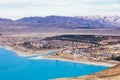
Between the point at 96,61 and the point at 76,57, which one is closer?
the point at 96,61

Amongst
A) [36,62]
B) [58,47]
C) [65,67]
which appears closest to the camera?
[65,67]

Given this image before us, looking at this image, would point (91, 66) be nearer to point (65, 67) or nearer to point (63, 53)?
point (65, 67)

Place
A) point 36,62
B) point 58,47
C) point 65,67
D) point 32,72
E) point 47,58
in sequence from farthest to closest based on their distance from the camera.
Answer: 1. point 58,47
2. point 47,58
3. point 36,62
4. point 65,67
5. point 32,72

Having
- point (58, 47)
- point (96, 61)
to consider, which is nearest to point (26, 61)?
point (96, 61)

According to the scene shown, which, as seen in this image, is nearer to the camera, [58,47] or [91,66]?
[91,66]

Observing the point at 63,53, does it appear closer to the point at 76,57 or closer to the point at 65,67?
the point at 76,57

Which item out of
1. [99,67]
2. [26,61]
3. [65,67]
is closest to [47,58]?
[26,61]

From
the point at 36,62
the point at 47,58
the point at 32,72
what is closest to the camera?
the point at 32,72

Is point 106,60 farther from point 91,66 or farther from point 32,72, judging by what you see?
point 32,72

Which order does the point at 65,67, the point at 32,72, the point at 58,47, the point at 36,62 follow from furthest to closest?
the point at 58,47 < the point at 36,62 < the point at 65,67 < the point at 32,72
